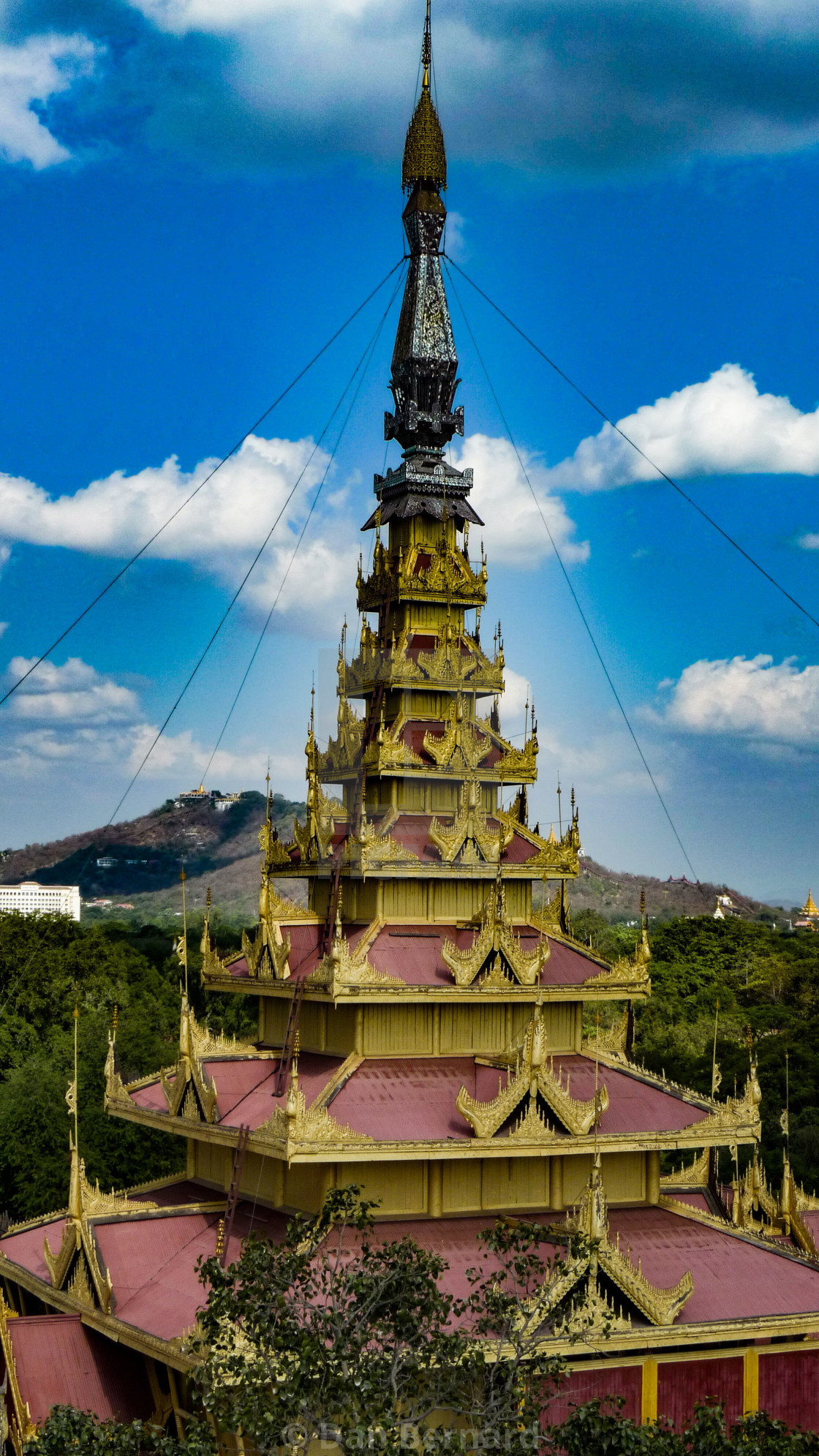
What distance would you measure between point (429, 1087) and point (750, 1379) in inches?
274

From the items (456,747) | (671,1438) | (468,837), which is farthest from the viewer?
(456,747)

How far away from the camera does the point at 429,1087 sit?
2441cm

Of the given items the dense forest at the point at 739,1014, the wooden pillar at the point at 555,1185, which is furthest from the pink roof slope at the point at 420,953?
the dense forest at the point at 739,1014

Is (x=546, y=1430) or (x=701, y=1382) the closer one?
(x=546, y=1430)


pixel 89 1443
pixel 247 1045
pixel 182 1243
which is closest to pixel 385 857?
pixel 247 1045

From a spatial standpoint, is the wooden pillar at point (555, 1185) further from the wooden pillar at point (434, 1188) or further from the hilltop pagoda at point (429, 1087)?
the wooden pillar at point (434, 1188)

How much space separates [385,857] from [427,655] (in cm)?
477

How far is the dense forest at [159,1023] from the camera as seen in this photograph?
44.1m

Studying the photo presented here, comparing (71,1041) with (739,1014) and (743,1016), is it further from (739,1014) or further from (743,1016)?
(739,1014)

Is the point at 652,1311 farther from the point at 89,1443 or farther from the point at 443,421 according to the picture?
the point at 443,421

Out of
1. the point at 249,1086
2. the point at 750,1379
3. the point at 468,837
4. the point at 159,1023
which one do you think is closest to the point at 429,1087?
the point at 249,1086

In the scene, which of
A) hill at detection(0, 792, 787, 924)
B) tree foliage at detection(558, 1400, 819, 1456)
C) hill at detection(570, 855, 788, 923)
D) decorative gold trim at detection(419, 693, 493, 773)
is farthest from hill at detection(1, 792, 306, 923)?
hill at detection(570, 855, 788, 923)

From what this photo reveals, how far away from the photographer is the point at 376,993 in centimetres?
2430

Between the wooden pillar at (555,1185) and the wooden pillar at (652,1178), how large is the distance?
1.97 m
